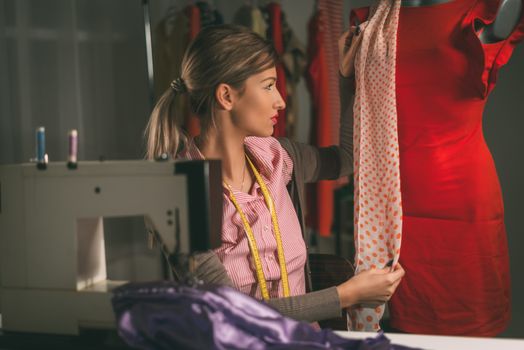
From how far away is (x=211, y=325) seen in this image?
2.89 feet

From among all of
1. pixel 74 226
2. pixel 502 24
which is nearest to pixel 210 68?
pixel 74 226

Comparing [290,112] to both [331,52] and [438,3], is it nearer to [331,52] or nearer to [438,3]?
[331,52]

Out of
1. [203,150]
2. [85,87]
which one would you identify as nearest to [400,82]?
[203,150]

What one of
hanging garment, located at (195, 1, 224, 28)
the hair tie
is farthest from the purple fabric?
hanging garment, located at (195, 1, 224, 28)

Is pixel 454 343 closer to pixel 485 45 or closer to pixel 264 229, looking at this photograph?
pixel 264 229

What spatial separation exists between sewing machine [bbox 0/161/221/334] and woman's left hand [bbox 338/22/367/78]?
734mm

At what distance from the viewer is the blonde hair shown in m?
1.39

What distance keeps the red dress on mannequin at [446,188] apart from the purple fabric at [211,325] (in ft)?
2.44

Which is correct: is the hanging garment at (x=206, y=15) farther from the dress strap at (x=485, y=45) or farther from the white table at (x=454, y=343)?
the white table at (x=454, y=343)

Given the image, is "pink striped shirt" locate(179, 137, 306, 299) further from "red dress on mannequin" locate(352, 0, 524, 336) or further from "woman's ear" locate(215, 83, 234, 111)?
"red dress on mannequin" locate(352, 0, 524, 336)

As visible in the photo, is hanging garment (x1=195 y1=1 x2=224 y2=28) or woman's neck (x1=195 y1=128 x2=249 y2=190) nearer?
woman's neck (x1=195 y1=128 x2=249 y2=190)

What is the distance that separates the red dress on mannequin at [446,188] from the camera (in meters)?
1.57

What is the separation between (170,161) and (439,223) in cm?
91

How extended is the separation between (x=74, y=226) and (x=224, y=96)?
0.53m
